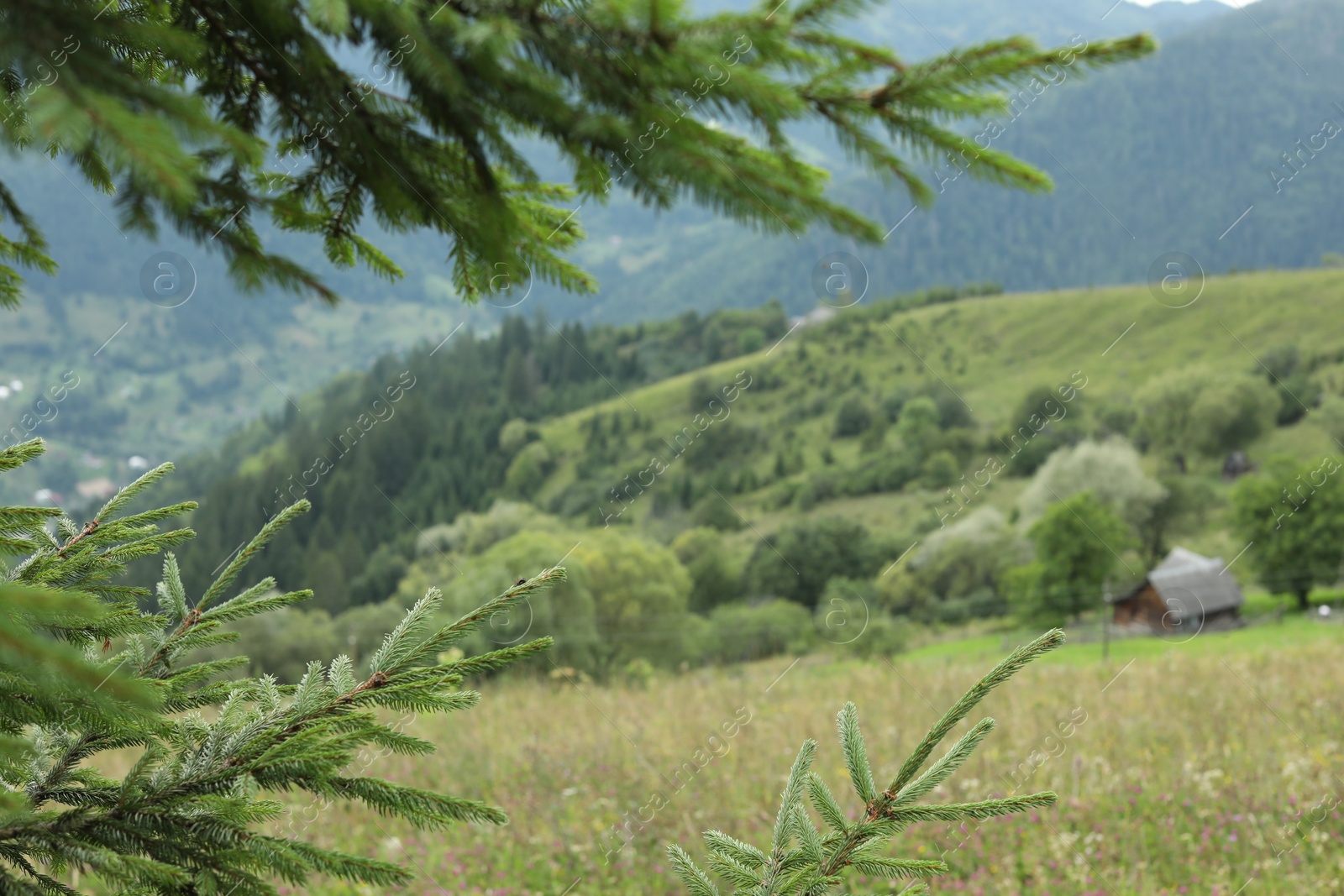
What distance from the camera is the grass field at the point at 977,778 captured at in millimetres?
5133

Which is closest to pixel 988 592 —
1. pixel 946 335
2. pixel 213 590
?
pixel 213 590

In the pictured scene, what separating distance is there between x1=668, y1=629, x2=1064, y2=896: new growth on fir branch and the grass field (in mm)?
3500

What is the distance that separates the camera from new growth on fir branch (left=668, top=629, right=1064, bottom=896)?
1766mm

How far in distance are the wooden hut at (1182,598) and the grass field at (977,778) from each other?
33.5m

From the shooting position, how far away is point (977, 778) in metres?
6.11

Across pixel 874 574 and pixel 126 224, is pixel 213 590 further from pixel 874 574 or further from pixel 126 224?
pixel 874 574

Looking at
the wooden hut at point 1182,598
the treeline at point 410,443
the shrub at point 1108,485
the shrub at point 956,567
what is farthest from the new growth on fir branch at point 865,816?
the shrub at point 1108,485

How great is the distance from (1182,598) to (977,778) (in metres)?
41.9

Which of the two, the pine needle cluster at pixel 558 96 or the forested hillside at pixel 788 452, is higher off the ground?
the pine needle cluster at pixel 558 96

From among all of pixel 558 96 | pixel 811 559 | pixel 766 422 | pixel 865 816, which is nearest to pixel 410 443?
pixel 766 422

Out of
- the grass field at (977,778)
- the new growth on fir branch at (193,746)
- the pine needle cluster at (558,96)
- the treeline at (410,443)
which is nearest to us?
the pine needle cluster at (558,96)

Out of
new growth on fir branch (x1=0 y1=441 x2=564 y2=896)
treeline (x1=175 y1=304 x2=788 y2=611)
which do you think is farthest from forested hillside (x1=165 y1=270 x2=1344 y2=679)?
new growth on fir branch (x1=0 y1=441 x2=564 y2=896)

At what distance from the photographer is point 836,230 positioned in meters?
1.24

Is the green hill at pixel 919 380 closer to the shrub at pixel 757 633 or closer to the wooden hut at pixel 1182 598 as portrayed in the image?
the wooden hut at pixel 1182 598
